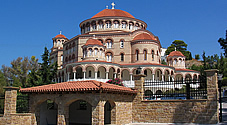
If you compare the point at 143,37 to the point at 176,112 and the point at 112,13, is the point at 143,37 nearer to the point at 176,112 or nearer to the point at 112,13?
the point at 112,13

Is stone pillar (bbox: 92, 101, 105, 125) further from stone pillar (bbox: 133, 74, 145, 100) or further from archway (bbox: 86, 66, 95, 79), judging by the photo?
archway (bbox: 86, 66, 95, 79)

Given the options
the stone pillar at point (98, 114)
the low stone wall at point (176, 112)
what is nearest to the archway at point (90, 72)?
→ the low stone wall at point (176, 112)

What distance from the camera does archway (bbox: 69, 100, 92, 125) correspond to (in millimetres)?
20484

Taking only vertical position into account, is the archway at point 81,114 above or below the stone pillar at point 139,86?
below

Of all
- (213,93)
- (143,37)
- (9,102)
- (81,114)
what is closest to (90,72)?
(143,37)

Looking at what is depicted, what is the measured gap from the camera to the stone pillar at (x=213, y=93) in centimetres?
1606

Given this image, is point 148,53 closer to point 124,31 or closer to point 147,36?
point 147,36

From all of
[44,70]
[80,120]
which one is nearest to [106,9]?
[44,70]

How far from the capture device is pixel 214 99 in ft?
52.9

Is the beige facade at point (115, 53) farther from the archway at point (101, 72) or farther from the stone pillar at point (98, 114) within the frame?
the stone pillar at point (98, 114)

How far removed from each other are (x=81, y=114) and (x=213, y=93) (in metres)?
10.0

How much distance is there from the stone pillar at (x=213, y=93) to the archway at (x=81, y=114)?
8.80m

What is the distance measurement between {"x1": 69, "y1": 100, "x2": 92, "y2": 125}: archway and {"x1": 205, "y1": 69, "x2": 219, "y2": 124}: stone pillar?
28.9 feet

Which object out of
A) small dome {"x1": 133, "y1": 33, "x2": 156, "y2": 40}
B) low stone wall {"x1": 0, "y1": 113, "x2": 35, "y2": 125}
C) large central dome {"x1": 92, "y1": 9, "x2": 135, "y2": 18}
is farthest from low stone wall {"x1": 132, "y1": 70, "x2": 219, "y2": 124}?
large central dome {"x1": 92, "y1": 9, "x2": 135, "y2": 18}
